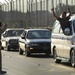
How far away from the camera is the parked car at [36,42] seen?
2481cm

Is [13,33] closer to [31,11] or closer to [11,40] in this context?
[11,40]

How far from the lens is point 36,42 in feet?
81.6

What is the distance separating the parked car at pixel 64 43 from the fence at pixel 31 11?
1597 cm

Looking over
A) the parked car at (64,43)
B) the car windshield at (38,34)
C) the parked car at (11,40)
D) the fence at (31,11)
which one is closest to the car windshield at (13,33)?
the parked car at (11,40)

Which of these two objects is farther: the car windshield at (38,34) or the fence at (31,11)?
the fence at (31,11)

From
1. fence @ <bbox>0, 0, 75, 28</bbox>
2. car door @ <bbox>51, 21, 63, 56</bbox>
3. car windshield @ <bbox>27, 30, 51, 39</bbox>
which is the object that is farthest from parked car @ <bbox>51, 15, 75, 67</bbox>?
fence @ <bbox>0, 0, 75, 28</bbox>

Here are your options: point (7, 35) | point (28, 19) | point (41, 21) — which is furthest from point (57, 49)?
point (28, 19)

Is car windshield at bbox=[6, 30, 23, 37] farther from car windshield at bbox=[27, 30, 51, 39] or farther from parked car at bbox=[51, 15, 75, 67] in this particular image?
parked car at bbox=[51, 15, 75, 67]

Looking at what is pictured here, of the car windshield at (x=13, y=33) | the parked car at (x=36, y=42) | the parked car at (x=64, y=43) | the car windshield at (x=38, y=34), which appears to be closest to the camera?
the parked car at (x=64, y=43)

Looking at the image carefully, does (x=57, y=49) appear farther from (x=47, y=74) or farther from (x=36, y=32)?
(x=36, y=32)

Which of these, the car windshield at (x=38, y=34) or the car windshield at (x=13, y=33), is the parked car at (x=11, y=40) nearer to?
the car windshield at (x=13, y=33)

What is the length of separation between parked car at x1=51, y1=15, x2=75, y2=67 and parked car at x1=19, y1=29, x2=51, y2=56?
435 cm

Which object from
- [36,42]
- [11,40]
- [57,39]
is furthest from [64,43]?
[11,40]

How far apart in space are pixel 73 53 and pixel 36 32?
969 cm
